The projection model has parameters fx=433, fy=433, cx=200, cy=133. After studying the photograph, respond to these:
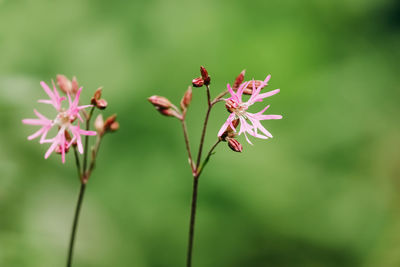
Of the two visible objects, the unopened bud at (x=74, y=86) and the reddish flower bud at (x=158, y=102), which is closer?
the reddish flower bud at (x=158, y=102)

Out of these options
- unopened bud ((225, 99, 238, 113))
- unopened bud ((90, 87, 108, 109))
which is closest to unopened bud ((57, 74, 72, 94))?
unopened bud ((90, 87, 108, 109))

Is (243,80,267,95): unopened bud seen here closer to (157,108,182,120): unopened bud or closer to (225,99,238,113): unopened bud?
(225,99,238,113): unopened bud

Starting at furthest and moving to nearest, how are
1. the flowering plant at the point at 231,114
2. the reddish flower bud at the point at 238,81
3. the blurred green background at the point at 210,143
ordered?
the blurred green background at the point at 210,143, the reddish flower bud at the point at 238,81, the flowering plant at the point at 231,114

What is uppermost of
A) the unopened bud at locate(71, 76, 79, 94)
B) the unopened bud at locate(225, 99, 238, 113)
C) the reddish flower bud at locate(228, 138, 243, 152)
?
the unopened bud at locate(71, 76, 79, 94)

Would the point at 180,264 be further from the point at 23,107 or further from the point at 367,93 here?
the point at 367,93

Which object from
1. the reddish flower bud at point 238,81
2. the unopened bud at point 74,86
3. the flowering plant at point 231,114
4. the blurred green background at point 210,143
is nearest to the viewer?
the flowering plant at point 231,114

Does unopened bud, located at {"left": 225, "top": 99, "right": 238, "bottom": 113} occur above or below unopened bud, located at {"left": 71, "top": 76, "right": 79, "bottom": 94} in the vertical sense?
below

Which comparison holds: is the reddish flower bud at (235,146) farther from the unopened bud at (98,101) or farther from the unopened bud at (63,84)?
the unopened bud at (63,84)

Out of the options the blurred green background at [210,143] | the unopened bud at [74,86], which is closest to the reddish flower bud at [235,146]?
the unopened bud at [74,86]

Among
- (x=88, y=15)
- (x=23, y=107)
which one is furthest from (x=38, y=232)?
(x=88, y=15)
